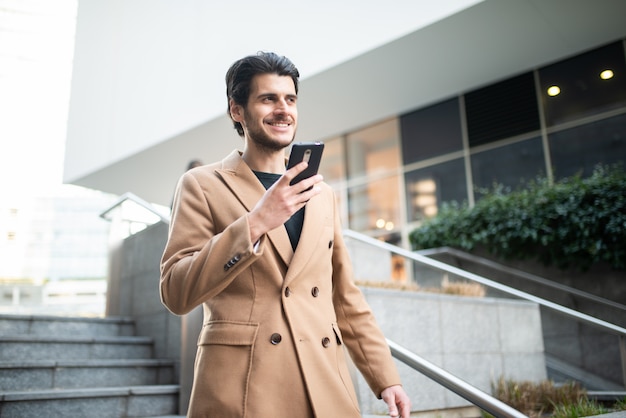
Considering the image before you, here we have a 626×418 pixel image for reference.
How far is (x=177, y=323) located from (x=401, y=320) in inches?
85.5

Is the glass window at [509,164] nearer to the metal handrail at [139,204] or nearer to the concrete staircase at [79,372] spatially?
→ the metal handrail at [139,204]

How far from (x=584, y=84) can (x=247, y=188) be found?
33.0ft

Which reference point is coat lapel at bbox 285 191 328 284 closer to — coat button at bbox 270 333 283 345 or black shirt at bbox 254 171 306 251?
Result: black shirt at bbox 254 171 306 251

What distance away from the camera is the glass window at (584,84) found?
390 inches

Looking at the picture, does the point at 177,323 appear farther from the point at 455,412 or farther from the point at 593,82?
the point at 593,82

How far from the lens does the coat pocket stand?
5.32 ft

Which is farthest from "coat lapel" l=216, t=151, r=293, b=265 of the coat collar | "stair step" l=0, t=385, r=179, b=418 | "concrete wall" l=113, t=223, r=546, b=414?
"stair step" l=0, t=385, r=179, b=418

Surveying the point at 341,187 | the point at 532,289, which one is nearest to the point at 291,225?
the point at 532,289

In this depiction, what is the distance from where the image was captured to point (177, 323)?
5.40 m

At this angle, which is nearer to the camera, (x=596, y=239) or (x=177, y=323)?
(x=177, y=323)

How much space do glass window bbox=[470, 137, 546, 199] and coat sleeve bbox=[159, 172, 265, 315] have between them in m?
9.83

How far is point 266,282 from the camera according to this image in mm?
1787

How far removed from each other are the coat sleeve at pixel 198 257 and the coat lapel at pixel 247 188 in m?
0.14

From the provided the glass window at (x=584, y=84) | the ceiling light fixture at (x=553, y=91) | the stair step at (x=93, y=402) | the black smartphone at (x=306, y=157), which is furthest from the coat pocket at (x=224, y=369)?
the ceiling light fixture at (x=553, y=91)
